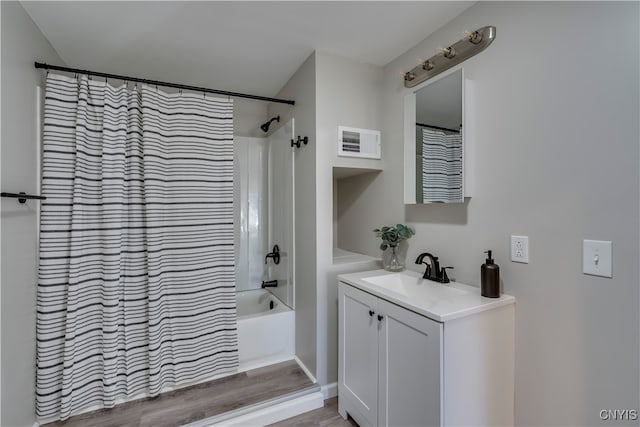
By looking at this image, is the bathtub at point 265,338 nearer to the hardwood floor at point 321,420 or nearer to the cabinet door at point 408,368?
the hardwood floor at point 321,420

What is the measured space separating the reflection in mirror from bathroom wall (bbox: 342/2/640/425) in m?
0.08

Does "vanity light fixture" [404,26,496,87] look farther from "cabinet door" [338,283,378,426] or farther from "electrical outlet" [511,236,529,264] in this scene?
"cabinet door" [338,283,378,426]

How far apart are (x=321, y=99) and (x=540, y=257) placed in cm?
155

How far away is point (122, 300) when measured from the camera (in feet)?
5.67

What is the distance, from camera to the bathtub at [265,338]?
216 cm

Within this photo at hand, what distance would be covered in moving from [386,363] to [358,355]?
9.9 inches

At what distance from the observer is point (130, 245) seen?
1.75 metres

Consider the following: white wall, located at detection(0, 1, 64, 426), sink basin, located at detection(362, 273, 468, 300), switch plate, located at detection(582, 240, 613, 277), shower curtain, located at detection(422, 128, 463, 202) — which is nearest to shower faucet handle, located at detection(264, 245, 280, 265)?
sink basin, located at detection(362, 273, 468, 300)

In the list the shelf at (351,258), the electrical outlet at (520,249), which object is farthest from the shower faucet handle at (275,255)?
the electrical outlet at (520,249)

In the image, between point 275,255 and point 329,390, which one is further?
point 275,255

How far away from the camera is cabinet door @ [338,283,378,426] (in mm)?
1481

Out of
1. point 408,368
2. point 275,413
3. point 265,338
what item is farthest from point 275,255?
point 408,368

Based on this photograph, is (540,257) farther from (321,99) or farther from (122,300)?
(122,300)

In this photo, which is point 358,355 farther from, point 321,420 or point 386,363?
point 321,420
